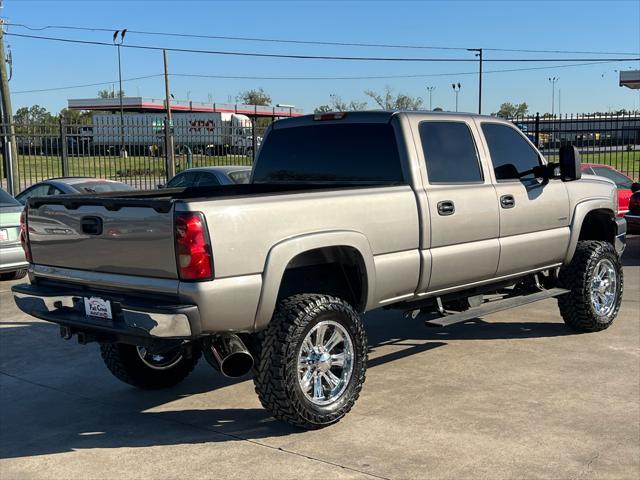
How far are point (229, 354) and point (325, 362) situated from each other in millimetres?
742

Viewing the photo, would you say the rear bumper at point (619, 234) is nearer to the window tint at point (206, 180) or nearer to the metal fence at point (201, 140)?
the window tint at point (206, 180)

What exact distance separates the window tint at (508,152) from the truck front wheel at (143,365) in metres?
3.06

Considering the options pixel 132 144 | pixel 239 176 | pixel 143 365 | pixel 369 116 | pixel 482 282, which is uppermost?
pixel 132 144

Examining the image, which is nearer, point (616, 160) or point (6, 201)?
point (6, 201)

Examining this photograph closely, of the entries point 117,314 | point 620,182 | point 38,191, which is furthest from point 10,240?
point 620,182

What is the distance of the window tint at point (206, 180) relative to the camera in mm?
13234

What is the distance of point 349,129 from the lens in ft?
20.7

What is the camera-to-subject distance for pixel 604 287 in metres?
7.76

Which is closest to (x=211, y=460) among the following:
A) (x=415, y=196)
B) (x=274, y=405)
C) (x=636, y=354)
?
(x=274, y=405)

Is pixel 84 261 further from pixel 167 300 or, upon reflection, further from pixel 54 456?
pixel 54 456

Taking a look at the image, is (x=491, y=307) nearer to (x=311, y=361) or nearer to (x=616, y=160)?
(x=311, y=361)

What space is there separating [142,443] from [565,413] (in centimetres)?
284

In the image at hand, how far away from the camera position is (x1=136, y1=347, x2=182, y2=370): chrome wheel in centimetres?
609

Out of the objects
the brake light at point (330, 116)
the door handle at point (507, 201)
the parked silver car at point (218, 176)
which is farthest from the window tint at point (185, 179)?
the door handle at point (507, 201)
